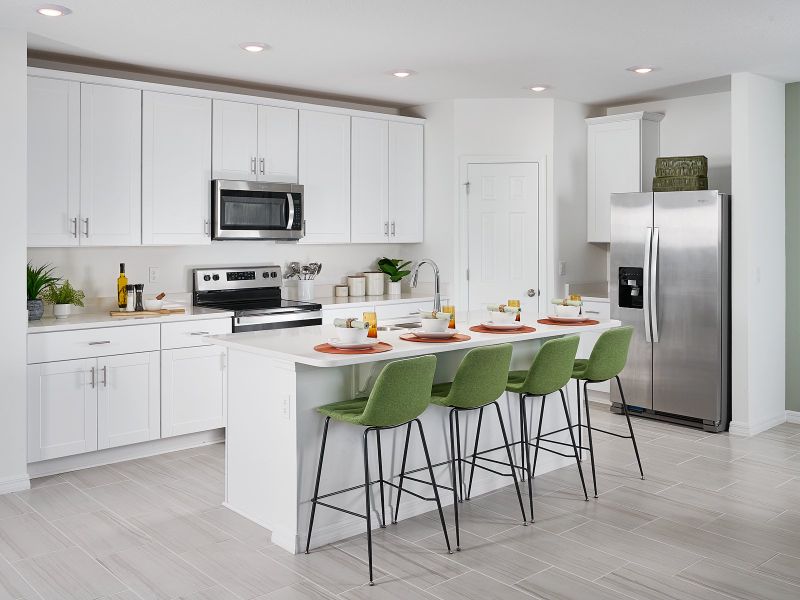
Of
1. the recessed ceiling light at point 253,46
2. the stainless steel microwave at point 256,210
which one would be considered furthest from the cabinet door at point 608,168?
the recessed ceiling light at point 253,46

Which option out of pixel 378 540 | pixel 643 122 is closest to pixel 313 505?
pixel 378 540

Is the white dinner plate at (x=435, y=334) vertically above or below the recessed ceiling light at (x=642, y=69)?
below

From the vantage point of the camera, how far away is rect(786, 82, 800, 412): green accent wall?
5770 mm

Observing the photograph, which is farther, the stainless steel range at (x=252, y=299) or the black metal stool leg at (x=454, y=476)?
the stainless steel range at (x=252, y=299)

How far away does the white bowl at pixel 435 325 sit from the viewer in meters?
3.79

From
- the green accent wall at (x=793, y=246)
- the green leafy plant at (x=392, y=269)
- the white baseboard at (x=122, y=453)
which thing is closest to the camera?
the white baseboard at (x=122, y=453)

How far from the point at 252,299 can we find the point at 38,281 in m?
1.68

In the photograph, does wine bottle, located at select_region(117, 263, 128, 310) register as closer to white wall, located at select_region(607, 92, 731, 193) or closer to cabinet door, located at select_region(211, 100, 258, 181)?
cabinet door, located at select_region(211, 100, 258, 181)

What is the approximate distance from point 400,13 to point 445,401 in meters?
1.98

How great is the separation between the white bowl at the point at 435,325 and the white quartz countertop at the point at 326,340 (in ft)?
0.40

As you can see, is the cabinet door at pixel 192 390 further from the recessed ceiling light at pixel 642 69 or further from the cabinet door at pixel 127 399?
the recessed ceiling light at pixel 642 69

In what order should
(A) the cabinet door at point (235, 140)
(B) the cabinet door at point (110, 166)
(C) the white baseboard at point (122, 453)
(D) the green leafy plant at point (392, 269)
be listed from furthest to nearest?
1. (D) the green leafy plant at point (392, 269)
2. (A) the cabinet door at point (235, 140)
3. (B) the cabinet door at point (110, 166)
4. (C) the white baseboard at point (122, 453)

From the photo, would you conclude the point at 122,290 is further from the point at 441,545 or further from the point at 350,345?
the point at 441,545

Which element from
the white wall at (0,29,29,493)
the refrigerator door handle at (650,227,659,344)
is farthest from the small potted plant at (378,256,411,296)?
the white wall at (0,29,29,493)
